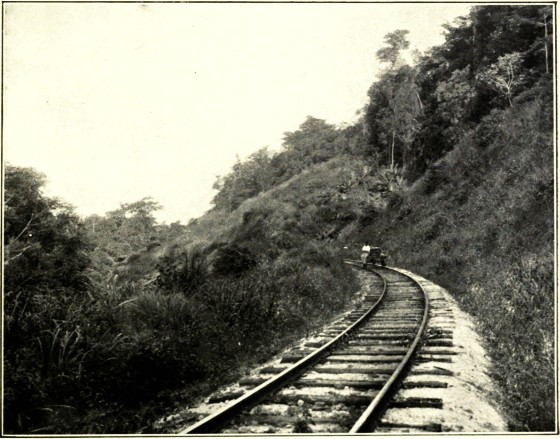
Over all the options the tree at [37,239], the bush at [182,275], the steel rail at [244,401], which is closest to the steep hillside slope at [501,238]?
the steel rail at [244,401]

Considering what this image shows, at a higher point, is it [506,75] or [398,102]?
[398,102]

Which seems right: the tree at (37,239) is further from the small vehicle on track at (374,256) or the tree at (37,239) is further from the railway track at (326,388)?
the small vehicle on track at (374,256)

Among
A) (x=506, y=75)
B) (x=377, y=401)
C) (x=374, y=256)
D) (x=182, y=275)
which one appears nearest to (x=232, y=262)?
(x=182, y=275)

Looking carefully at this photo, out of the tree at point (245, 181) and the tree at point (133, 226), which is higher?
the tree at point (245, 181)

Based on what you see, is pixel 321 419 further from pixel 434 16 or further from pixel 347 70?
pixel 347 70

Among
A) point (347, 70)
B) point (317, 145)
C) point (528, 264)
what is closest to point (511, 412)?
point (528, 264)

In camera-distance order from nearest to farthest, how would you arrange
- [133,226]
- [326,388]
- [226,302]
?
[326,388] < [226,302] < [133,226]

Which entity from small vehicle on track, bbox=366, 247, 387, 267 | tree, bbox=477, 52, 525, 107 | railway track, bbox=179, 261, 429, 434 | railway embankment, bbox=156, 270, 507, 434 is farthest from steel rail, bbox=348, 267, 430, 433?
tree, bbox=477, 52, 525, 107

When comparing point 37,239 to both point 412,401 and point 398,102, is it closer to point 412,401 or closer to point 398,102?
point 412,401

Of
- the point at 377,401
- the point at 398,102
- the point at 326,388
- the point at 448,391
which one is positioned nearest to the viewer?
the point at 377,401
